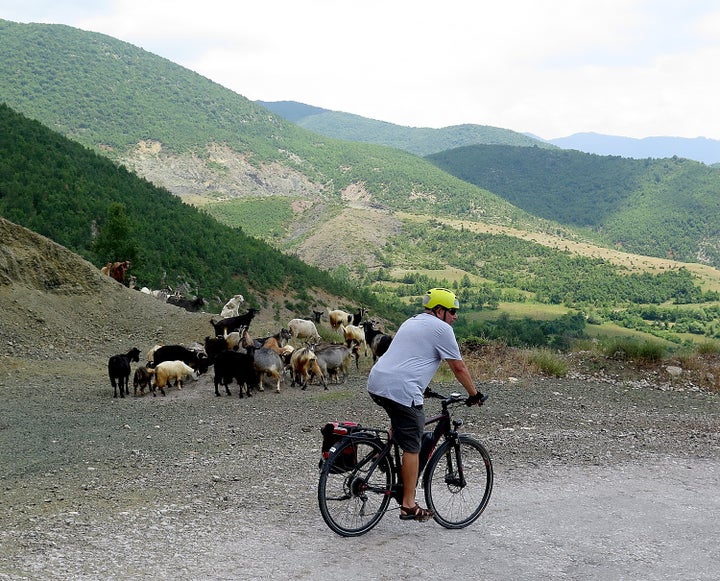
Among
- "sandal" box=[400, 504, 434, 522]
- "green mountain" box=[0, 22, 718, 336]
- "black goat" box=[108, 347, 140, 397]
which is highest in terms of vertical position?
"green mountain" box=[0, 22, 718, 336]

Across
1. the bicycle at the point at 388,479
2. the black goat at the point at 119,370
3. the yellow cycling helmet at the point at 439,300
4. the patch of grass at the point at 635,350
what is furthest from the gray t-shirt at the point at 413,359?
the patch of grass at the point at 635,350

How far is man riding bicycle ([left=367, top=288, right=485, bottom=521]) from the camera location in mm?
5980

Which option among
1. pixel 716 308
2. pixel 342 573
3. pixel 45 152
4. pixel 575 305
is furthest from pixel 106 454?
pixel 716 308

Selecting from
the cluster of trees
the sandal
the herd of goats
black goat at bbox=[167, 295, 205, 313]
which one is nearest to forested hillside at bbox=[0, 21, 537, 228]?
the cluster of trees

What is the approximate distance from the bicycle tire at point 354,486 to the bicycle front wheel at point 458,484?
554 millimetres

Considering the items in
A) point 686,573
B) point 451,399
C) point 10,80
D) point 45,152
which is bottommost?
point 686,573

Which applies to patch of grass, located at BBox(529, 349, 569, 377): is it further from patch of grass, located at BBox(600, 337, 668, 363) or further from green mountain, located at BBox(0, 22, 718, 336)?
green mountain, located at BBox(0, 22, 718, 336)

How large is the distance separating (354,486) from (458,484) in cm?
112

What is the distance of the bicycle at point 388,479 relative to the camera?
6062 mm

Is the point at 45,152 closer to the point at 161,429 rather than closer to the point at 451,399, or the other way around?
the point at 161,429

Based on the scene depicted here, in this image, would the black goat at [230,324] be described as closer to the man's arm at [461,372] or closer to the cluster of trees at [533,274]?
the man's arm at [461,372]

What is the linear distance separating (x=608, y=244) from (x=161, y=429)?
163 metres

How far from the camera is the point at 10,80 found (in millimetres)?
148625

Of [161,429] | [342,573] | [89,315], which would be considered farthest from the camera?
[89,315]
